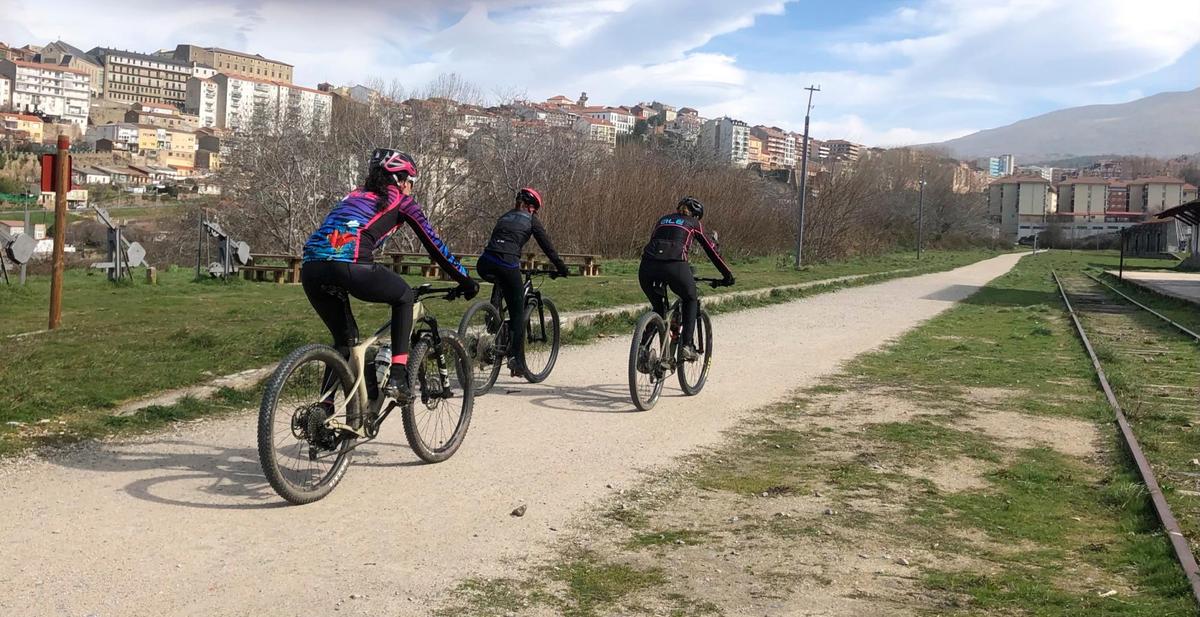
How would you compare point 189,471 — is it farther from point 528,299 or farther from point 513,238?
point 528,299

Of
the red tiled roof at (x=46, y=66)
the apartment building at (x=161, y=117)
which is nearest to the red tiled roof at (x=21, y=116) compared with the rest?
the apartment building at (x=161, y=117)

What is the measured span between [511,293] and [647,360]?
1313mm

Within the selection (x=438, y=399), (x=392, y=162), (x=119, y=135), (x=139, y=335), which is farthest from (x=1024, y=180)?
(x=392, y=162)

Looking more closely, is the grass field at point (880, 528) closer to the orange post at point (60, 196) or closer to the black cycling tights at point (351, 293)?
the black cycling tights at point (351, 293)

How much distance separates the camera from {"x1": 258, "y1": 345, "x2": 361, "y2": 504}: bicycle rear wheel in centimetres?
507

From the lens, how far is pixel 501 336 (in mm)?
8961

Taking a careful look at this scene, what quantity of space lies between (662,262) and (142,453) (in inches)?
167

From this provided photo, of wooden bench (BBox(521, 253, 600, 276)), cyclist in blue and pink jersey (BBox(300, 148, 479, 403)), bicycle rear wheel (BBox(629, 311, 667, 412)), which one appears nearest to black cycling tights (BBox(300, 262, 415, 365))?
cyclist in blue and pink jersey (BBox(300, 148, 479, 403))

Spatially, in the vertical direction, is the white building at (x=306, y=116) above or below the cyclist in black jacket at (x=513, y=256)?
above

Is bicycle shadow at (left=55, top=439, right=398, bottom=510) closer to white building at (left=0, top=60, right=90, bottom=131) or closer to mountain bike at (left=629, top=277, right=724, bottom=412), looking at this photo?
mountain bike at (left=629, top=277, right=724, bottom=412)

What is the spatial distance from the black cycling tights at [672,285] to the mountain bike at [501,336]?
1.08 m

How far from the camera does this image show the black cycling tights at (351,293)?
537cm

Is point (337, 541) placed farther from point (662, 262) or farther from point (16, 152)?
point (16, 152)

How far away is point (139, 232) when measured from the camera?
56594 millimetres
